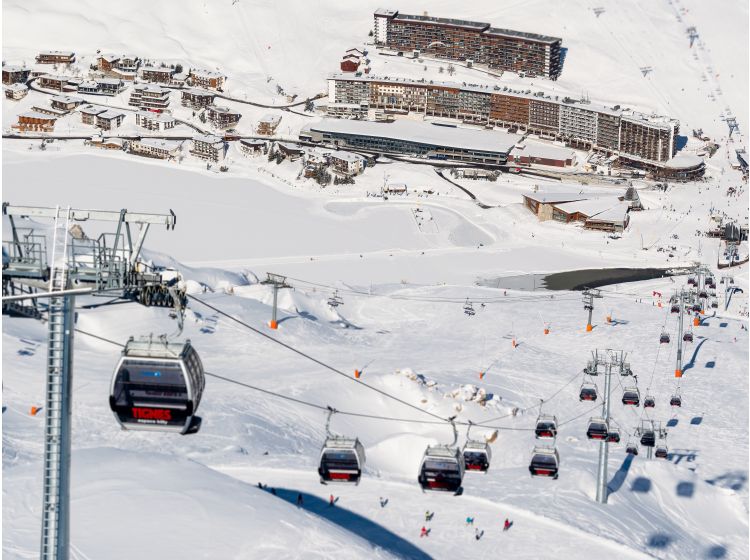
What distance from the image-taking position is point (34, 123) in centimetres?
13062

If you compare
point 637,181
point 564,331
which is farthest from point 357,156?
point 564,331

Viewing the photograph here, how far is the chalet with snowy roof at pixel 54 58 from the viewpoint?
474ft

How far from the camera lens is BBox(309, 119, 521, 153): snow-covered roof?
5285 inches

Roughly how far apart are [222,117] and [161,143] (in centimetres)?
965

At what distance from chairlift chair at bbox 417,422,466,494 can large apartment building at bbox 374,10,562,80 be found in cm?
11827

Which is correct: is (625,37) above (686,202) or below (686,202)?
above

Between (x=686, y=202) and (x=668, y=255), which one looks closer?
(x=668, y=255)

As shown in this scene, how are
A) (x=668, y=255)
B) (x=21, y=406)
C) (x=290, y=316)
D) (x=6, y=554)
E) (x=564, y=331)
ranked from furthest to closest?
(x=668, y=255), (x=564, y=331), (x=290, y=316), (x=21, y=406), (x=6, y=554)

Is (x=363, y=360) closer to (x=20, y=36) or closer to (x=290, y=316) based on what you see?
(x=290, y=316)

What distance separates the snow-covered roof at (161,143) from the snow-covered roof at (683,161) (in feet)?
141

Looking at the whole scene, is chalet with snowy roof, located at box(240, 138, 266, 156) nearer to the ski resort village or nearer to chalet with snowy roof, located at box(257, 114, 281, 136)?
the ski resort village

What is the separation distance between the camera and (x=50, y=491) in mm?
21609

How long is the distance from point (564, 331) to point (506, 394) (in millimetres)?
13176

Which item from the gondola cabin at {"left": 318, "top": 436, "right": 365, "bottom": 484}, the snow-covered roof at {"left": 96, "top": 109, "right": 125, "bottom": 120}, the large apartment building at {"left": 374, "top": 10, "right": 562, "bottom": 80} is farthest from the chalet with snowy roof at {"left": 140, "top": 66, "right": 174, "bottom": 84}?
the gondola cabin at {"left": 318, "top": 436, "right": 365, "bottom": 484}
